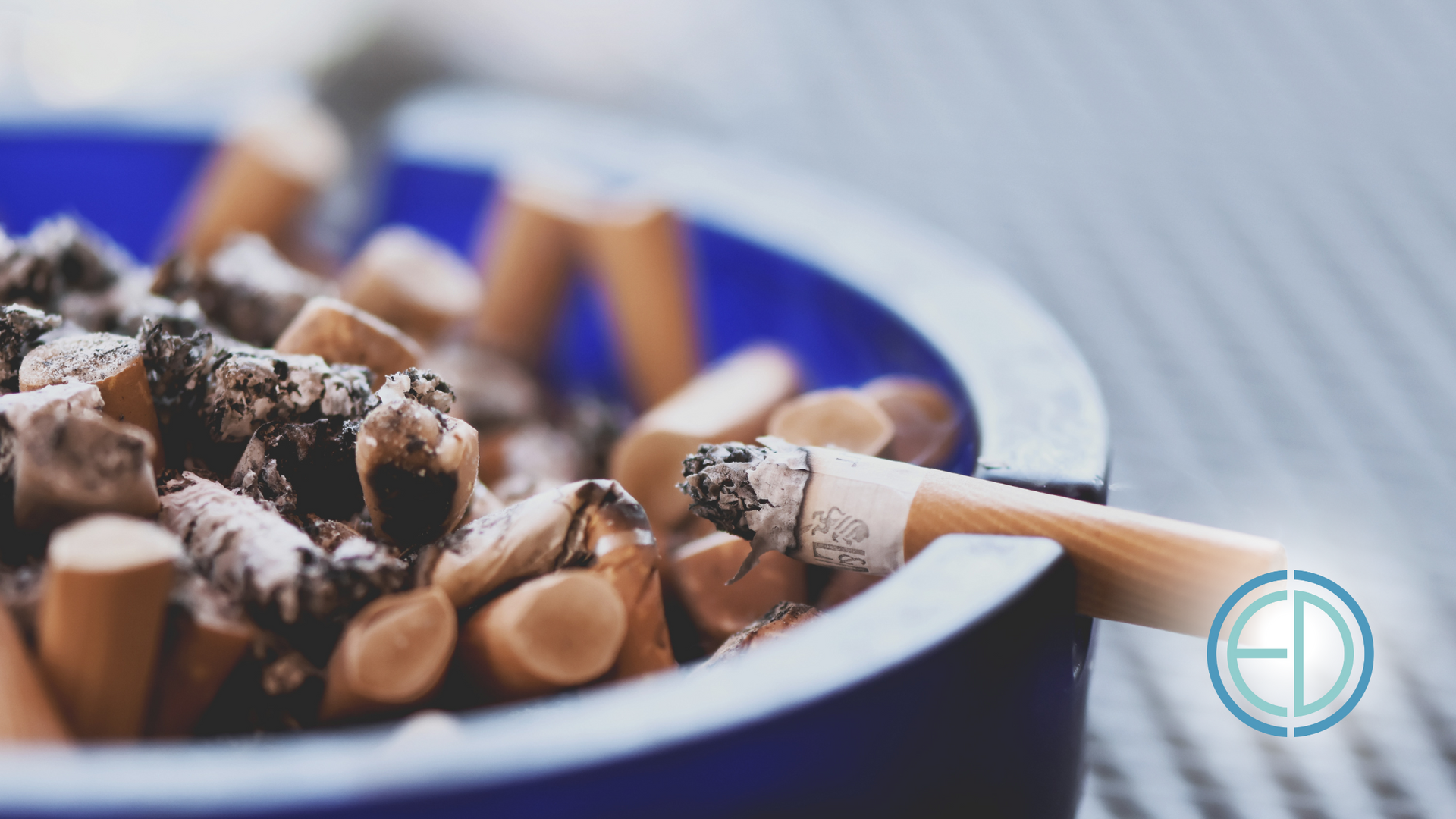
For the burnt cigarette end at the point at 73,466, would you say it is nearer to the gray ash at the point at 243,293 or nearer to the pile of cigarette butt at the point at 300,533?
the pile of cigarette butt at the point at 300,533

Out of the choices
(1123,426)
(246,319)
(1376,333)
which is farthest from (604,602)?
(1376,333)

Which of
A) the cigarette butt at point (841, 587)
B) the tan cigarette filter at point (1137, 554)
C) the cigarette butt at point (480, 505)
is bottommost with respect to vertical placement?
the cigarette butt at point (841, 587)

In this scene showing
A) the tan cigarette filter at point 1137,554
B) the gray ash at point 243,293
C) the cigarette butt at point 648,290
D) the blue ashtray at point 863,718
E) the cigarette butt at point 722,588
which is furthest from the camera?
the cigarette butt at point 648,290

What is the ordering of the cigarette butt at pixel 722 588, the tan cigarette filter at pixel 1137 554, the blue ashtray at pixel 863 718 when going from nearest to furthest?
the blue ashtray at pixel 863 718
the tan cigarette filter at pixel 1137 554
the cigarette butt at pixel 722 588

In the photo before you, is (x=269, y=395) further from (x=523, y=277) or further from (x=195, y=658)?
(x=523, y=277)

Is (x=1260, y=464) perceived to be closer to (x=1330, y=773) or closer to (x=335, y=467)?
(x=1330, y=773)

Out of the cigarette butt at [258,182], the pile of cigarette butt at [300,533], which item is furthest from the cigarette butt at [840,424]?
the cigarette butt at [258,182]

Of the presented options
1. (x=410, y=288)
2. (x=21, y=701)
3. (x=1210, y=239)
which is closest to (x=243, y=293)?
(x=410, y=288)
